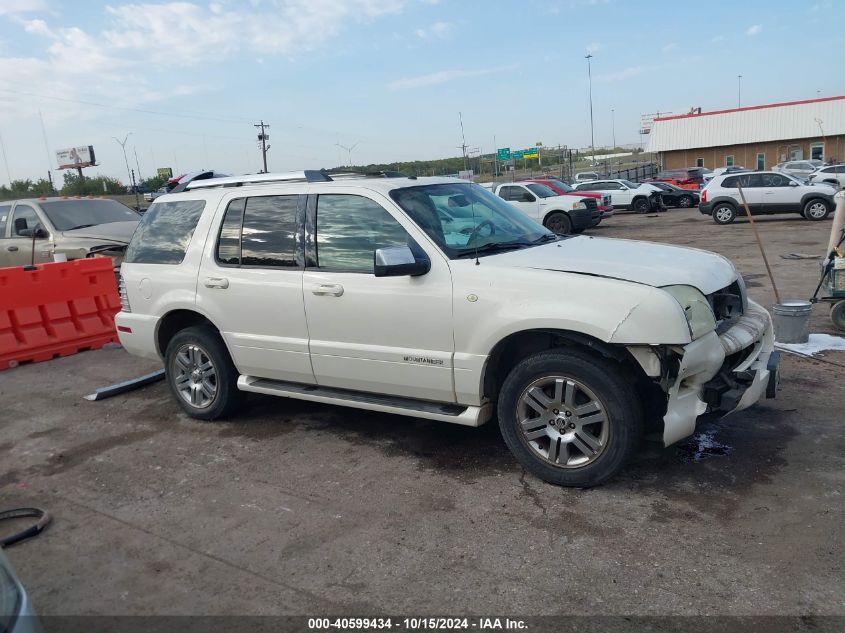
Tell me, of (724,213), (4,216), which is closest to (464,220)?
(4,216)

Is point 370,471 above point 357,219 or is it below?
below

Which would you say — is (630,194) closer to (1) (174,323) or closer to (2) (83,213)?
(2) (83,213)

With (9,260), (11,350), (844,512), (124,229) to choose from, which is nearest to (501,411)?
(844,512)

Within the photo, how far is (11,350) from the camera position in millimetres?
8031

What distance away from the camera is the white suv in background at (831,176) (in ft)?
87.2

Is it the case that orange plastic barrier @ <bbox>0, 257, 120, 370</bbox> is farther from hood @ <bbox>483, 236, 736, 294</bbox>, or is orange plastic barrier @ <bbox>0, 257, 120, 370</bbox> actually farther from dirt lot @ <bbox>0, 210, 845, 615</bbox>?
hood @ <bbox>483, 236, 736, 294</bbox>

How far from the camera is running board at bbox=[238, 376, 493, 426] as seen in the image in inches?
171

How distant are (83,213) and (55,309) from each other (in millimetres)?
3026

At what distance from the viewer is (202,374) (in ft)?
18.5

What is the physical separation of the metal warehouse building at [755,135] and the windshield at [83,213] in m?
46.1

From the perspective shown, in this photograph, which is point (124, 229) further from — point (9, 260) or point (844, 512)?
point (844, 512)

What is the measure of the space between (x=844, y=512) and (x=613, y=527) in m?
1.20

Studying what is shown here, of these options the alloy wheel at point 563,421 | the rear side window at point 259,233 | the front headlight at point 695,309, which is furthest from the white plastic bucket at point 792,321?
the rear side window at point 259,233

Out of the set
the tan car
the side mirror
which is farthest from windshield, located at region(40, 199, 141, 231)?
the side mirror
